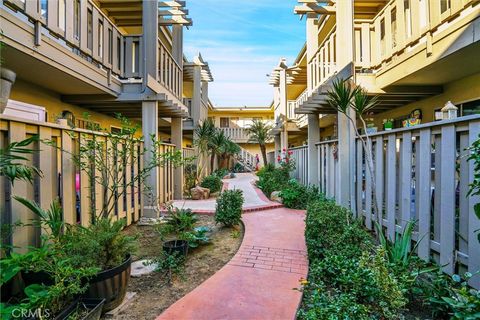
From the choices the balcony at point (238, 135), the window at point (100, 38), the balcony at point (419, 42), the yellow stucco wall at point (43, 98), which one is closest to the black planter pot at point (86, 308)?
the yellow stucco wall at point (43, 98)

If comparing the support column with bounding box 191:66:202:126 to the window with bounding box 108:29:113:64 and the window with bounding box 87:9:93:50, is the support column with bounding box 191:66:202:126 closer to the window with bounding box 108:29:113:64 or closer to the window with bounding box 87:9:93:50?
the window with bounding box 108:29:113:64

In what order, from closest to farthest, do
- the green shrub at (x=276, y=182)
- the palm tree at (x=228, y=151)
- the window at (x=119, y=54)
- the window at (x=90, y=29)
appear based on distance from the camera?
the window at (x=90, y=29), the window at (x=119, y=54), the green shrub at (x=276, y=182), the palm tree at (x=228, y=151)

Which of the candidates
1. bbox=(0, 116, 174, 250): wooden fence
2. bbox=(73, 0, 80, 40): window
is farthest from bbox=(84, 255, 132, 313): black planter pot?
bbox=(73, 0, 80, 40): window

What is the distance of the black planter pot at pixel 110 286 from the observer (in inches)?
93.4

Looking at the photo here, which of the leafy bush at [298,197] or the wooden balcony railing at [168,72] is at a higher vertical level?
the wooden balcony railing at [168,72]

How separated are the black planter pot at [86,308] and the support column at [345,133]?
452 cm

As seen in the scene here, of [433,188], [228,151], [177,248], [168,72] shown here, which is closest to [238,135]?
[228,151]

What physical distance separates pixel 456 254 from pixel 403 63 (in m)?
3.65

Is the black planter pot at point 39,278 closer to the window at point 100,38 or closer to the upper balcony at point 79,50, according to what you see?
the upper balcony at point 79,50

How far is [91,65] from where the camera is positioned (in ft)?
16.7

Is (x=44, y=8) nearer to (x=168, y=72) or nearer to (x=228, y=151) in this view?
(x=168, y=72)

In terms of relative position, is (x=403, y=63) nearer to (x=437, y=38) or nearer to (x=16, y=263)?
(x=437, y=38)

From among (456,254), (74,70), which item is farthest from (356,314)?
(74,70)

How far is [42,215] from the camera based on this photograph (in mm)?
2689
